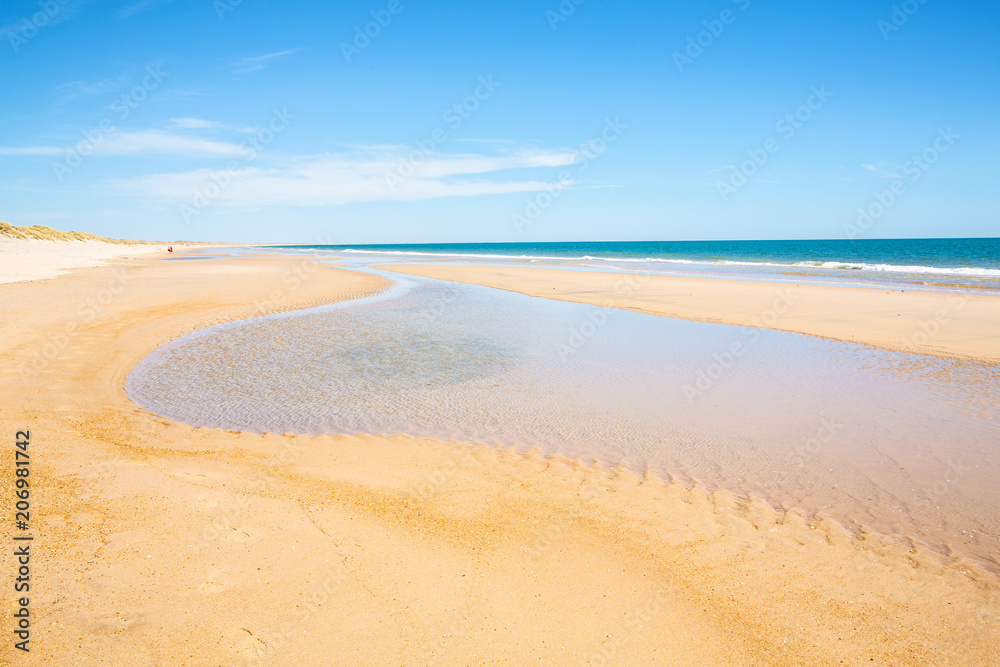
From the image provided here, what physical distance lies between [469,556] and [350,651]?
1.27 m

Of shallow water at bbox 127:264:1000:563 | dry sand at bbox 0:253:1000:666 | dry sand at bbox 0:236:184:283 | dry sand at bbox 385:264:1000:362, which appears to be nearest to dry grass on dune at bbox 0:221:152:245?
dry sand at bbox 0:236:184:283

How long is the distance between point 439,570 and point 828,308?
817 inches

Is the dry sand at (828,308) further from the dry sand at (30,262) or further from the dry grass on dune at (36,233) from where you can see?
the dry grass on dune at (36,233)

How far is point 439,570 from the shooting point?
4180 millimetres

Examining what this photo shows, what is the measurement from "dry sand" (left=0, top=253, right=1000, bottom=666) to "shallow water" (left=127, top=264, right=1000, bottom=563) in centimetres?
87

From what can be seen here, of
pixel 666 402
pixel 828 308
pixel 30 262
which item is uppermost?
pixel 828 308

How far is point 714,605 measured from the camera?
12.8 ft


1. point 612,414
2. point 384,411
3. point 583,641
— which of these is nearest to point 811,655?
point 583,641

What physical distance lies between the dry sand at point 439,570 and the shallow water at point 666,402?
0.87m

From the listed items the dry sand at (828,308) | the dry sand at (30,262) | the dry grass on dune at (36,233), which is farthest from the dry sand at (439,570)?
the dry grass on dune at (36,233)

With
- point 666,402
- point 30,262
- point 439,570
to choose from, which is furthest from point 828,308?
point 30,262

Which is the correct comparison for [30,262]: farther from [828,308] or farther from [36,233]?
[828,308]

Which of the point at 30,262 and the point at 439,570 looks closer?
the point at 439,570

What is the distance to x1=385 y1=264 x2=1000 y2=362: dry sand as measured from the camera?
1411cm
